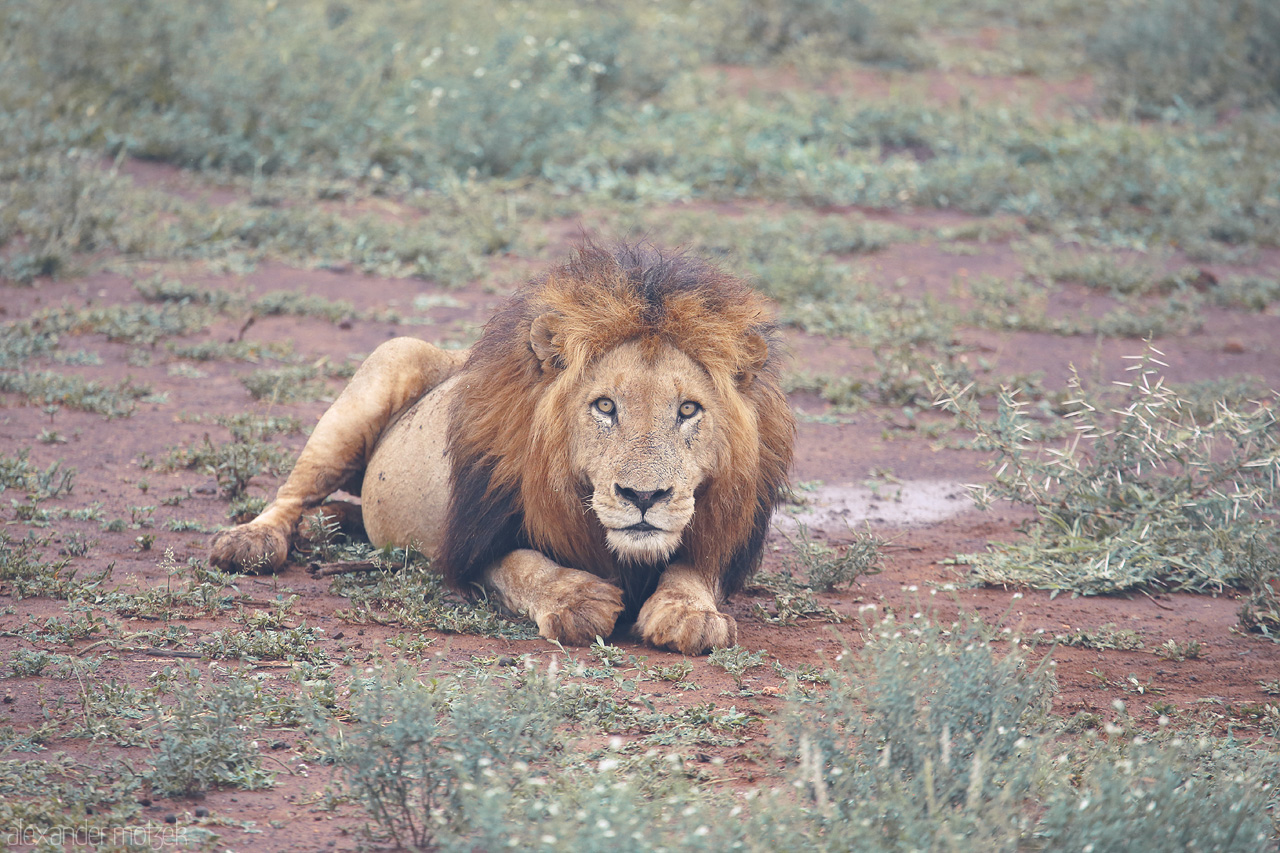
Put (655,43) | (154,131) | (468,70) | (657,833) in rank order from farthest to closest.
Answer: (655,43) < (468,70) < (154,131) < (657,833)

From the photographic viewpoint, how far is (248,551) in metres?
4.78

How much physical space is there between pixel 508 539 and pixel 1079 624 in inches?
89.4

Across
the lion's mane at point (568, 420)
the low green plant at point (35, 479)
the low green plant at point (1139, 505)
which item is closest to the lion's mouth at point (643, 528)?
the lion's mane at point (568, 420)

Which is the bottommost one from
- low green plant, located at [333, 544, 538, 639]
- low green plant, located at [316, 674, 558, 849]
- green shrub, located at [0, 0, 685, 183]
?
low green plant, located at [333, 544, 538, 639]

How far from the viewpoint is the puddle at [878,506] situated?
20.3 feet

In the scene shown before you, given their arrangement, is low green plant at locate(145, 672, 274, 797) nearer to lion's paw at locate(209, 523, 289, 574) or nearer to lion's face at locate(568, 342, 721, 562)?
lion's face at locate(568, 342, 721, 562)

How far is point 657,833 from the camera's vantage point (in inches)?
102

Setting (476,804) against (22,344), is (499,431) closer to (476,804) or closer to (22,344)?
(476,804)

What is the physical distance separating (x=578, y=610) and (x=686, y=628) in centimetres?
36

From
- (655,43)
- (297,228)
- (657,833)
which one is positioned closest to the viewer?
(657,833)

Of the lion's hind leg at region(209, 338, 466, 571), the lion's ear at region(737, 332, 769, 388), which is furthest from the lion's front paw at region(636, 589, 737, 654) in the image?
the lion's hind leg at region(209, 338, 466, 571)

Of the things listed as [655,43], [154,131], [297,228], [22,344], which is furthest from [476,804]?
[655,43]

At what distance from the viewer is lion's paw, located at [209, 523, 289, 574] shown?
4.77 m

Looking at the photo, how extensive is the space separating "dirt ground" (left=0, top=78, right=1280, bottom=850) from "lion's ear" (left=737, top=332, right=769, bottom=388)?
2.60 feet
